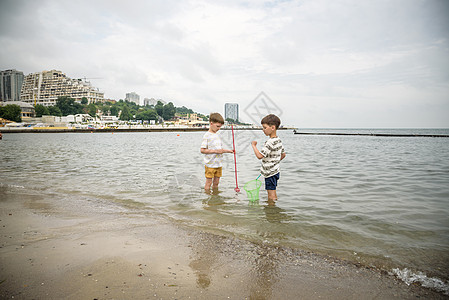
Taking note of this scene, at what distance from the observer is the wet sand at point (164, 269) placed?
2574mm

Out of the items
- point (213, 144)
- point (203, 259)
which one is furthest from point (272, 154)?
point (203, 259)

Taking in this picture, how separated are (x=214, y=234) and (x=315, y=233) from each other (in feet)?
5.87

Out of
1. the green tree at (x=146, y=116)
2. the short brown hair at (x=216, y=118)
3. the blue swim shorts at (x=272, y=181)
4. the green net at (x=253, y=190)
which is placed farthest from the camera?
the green tree at (x=146, y=116)

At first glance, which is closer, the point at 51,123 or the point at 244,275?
the point at 244,275

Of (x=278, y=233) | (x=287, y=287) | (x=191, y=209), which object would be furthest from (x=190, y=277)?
(x=191, y=209)

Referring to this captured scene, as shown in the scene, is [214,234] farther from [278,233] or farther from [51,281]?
[51,281]

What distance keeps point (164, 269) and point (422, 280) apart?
3.02m

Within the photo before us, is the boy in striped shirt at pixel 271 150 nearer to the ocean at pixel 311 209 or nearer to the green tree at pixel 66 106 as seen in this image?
the ocean at pixel 311 209

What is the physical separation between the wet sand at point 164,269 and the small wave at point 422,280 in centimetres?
15

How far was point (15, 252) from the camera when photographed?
3299 millimetres

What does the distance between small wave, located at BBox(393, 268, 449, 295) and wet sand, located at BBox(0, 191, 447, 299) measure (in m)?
0.15

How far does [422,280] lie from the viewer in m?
3.01

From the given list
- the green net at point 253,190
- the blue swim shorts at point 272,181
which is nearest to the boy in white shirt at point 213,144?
the green net at point 253,190

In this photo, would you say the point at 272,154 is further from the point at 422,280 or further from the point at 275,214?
the point at 422,280
